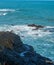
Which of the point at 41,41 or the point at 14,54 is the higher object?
the point at 41,41

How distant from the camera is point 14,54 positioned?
1141 cm

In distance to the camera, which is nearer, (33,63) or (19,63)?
(19,63)

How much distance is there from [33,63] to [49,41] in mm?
13798

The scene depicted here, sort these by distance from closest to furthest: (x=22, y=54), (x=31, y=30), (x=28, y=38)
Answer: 1. (x=22, y=54)
2. (x=28, y=38)
3. (x=31, y=30)

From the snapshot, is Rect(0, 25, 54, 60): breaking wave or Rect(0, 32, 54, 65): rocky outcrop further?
Rect(0, 25, 54, 60): breaking wave

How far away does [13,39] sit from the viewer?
13539mm

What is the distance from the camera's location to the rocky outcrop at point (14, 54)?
10.2 m

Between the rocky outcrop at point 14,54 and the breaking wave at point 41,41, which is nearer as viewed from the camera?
the rocky outcrop at point 14,54

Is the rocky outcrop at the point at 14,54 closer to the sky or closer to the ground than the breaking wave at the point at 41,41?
closer to the ground

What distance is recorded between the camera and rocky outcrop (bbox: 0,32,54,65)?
33.5ft

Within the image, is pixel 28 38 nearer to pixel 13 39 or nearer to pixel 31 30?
pixel 31 30

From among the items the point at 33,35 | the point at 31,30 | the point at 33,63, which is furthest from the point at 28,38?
the point at 33,63

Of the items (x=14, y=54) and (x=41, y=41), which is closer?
(x=14, y=54)

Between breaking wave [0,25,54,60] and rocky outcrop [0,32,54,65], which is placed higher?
breaking wave [0,25,54,60]
